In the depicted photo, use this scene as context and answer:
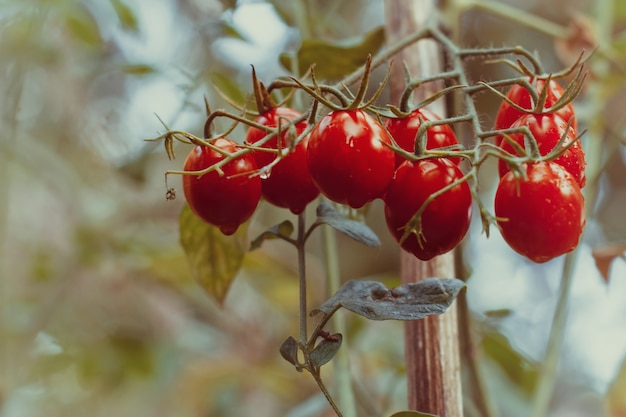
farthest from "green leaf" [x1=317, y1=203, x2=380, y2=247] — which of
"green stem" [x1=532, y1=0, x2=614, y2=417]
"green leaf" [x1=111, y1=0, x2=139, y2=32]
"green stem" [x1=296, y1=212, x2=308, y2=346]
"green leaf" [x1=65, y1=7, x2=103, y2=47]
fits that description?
"green leaf" [x1=65, y1=7, x2=103, y2=47]

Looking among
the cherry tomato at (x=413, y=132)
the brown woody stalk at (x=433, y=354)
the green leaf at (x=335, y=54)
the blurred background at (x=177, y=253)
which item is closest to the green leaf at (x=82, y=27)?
the blurred background at (x=177, y=253)

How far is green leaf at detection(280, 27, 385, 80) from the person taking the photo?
2.12ft

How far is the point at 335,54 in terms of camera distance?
2.15 feet

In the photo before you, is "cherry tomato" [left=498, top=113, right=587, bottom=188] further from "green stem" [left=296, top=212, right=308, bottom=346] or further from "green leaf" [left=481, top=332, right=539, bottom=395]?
"green leaf" [left=481, top=332, right=539, bottom=395]

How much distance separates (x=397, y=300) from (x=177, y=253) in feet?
2.60

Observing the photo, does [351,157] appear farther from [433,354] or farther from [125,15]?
[125,15]

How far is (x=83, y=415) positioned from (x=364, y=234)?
157cm

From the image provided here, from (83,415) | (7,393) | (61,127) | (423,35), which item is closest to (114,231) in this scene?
(7,393)

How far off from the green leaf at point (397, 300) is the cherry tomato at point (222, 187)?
0.27 ft

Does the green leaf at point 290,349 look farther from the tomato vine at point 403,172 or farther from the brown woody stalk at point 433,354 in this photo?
the brown woody stalk at point 433,354

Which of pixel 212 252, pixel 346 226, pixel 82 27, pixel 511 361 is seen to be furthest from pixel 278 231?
pixel 82 27

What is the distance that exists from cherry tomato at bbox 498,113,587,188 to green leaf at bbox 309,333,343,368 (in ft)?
0.47

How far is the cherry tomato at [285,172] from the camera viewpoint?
0.45 metres

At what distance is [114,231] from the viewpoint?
1299 millimetres
